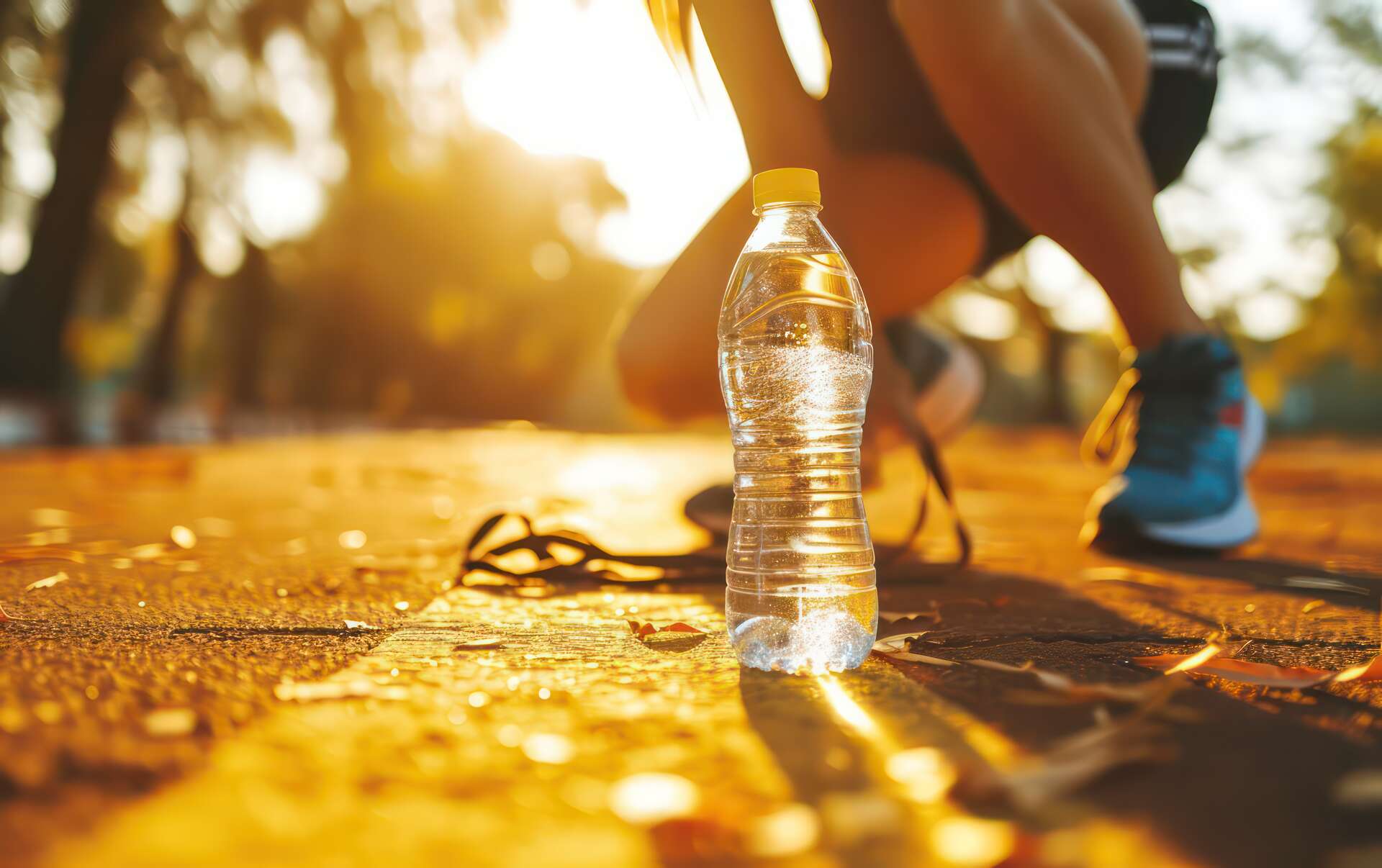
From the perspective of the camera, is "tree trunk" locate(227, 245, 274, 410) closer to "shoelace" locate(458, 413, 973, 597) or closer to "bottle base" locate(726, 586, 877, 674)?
"shoelace" locate(458, 413, 973, 597)

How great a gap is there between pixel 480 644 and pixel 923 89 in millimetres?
1852

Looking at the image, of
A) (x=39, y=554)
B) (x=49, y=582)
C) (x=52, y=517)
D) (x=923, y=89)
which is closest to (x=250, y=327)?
(x=52, y=517)

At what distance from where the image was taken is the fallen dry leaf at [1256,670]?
1.10 metres

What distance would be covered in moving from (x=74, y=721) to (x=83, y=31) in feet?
35.5

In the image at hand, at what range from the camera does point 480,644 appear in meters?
1.31

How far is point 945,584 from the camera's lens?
1.85 metres

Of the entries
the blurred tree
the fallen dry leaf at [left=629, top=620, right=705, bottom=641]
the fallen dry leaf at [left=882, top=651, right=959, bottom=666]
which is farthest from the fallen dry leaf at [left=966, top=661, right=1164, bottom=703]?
the blurred tree

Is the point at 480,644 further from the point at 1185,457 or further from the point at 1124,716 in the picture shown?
the point at 1185,457

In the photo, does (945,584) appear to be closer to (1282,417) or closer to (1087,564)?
(1087,564)

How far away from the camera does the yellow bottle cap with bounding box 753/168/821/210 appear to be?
1.27 m

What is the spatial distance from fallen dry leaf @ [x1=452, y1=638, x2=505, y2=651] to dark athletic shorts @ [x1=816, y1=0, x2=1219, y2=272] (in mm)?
1755

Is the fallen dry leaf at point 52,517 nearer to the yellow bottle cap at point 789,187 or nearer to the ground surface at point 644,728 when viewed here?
the ground surface at point 644,728

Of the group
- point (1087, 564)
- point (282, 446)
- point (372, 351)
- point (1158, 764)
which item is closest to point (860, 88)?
point (1087, 564)

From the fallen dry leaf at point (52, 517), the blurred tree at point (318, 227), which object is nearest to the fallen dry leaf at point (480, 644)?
the fallen dry leaf at point (52, 517)
